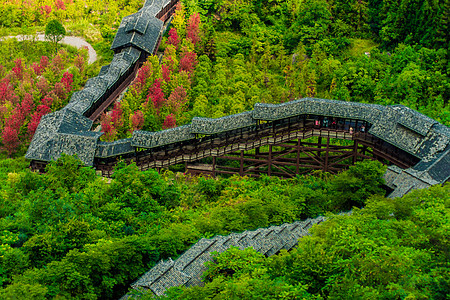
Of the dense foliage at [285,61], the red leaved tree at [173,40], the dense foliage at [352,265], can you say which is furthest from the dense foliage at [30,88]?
the dense foliage at [352,265]

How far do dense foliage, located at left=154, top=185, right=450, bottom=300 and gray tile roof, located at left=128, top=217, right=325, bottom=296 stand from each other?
3.64 feet

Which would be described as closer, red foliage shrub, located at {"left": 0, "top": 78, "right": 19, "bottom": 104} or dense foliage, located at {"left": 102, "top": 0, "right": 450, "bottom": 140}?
dense foliage, located at {"left": 102, "top": 0, "right": 450, "bottom": 140}

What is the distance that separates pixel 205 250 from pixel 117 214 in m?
9.90

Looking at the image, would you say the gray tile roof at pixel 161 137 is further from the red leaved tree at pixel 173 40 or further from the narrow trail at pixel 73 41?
the narrow trail at pixel 73 41

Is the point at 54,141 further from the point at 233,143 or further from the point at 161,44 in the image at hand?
the point at 161,44

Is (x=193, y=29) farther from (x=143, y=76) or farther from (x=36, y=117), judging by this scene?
(x=36, y=117)

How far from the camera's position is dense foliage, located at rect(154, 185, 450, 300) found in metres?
33.1

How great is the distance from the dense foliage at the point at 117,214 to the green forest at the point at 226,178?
123 mm

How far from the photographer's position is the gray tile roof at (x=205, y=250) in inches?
1476

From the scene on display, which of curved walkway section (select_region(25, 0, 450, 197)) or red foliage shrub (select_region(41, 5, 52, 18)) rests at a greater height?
red foliage shrub (select_region(41, 5, 52, 18))

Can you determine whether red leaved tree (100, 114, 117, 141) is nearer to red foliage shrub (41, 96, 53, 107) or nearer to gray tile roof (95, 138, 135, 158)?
gray tile roof (95, 138, 135, 158)

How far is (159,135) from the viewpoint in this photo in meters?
58.8

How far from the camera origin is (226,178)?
2328 inches

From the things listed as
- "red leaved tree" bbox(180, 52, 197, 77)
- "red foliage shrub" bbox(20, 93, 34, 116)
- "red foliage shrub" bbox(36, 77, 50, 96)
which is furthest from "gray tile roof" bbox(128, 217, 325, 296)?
"red foliage shrub" bbox(36, 77, 50, 96)
